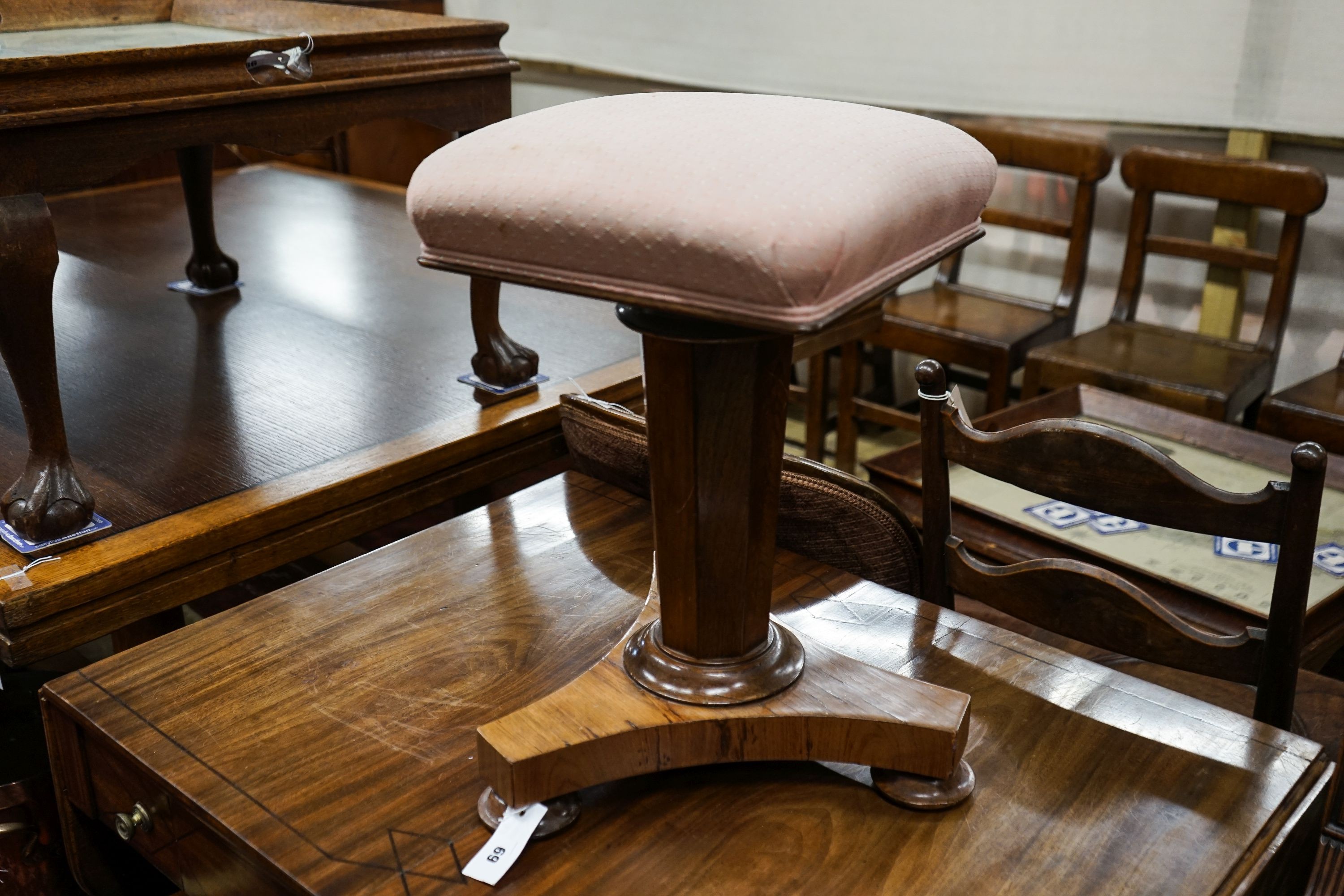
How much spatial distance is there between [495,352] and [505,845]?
42.4 inches

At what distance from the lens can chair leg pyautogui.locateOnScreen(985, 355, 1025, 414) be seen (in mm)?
2783

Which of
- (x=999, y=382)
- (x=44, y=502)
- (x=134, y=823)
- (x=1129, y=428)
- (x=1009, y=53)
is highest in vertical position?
(x=1009, y=53)

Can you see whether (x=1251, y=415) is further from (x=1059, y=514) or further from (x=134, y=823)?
(x=134, y=823)

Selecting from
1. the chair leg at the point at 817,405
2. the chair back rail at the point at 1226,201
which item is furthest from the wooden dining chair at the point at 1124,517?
the chair leg at the point at 817,405

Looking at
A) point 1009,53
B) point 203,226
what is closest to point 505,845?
point 203,226

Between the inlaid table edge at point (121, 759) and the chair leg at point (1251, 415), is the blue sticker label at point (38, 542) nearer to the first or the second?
the inlaid table edge at point (121, 759)

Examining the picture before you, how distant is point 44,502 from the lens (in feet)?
4.33

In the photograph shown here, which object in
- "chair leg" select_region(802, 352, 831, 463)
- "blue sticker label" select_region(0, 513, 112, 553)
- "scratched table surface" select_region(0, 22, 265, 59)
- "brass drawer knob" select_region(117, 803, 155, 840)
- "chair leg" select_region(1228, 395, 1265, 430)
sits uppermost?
"scratched table surface" select_region(0, 22, 265, 59)

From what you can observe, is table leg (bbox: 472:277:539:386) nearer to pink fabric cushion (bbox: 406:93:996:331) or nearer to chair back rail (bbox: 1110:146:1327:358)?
pink fabric cushion (bbox: 406:93:996:331)

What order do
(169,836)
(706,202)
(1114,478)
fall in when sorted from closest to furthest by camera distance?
(706,202) < (169,836) < (1114,478)

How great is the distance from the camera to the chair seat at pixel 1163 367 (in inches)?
97.7

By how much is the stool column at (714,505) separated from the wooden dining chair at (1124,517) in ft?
1.16

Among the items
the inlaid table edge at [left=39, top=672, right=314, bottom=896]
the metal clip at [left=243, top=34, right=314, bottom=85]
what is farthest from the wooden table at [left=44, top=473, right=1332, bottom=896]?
the metal clip at [left=243, top=34, right=314, bottom=85]

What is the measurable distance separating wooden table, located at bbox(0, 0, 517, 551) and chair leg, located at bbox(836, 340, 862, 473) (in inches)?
61.4
